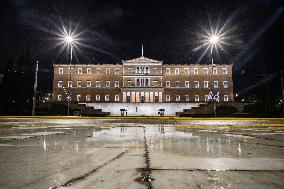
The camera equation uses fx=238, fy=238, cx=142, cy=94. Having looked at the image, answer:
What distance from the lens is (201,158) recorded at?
4.73 meters

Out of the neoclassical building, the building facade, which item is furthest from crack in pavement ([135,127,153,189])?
the neoclassical building

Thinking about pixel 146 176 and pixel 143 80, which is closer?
pixel 146 176

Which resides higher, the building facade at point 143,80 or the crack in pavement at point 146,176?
the building facade at point 143,80

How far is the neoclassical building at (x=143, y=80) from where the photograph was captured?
72.1m

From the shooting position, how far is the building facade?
72062 mm

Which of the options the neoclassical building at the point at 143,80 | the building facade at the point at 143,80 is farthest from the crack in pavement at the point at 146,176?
the neoclassical building at the point at 143,80

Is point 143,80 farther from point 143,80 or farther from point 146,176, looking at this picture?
point 146,176

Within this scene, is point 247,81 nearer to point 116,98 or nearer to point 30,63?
point 116,98

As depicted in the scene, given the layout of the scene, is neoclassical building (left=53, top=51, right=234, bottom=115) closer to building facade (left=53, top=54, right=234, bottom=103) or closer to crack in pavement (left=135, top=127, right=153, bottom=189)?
building facade (left=53, top=54, right=234, bottom=103)

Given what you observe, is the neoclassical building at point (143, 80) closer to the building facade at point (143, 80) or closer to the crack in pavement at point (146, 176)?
the building facade at point (143, 80)

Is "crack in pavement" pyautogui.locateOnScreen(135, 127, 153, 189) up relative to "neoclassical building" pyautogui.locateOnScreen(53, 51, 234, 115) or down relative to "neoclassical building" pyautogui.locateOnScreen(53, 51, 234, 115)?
down

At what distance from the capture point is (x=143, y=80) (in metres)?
72.6

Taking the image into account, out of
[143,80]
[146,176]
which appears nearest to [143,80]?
[143,80]

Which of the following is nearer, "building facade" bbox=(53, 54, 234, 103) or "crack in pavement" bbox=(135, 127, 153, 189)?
"crack in pavement" bbox=(135, 127, 153, 189)
